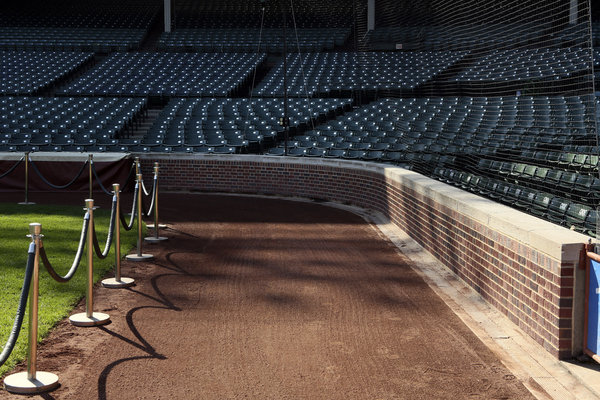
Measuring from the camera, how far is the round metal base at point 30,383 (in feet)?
16.0

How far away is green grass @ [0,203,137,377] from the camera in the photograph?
21.5 ft

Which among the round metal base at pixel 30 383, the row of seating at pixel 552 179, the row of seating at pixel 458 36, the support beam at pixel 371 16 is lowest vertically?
the round metal base at pixel 30 383

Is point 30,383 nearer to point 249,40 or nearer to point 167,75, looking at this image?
point 167,75

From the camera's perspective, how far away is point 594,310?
5.16 metres

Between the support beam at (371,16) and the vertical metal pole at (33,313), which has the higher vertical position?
the support beam at (371,16)

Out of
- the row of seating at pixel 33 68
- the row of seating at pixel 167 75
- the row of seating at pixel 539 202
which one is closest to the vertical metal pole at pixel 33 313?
the row of seating at pixel 539 202

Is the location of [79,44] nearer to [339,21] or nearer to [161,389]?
[339,21]

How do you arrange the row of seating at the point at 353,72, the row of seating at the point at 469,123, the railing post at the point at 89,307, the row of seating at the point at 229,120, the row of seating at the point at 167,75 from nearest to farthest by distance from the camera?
1. the railing post at the point at 89,307
2. the row of seating at the point at 469,123
3. the row of seating at the point at 229,120
4. the row of seating at the point at 353,72
5. the row of seating at the point at 167,75

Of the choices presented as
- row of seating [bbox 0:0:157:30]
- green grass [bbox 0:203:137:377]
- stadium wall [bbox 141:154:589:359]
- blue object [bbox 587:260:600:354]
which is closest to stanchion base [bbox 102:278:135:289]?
green grass [bbox 0:203:137:377]

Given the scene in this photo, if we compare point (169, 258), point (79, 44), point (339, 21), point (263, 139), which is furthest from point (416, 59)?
point (169, 258)

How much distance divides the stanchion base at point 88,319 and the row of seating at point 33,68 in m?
27.1

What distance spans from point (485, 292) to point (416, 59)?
27874 mm

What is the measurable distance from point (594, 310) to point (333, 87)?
25.3 m

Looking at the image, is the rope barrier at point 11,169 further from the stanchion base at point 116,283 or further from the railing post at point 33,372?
the railing post at point 33,372
